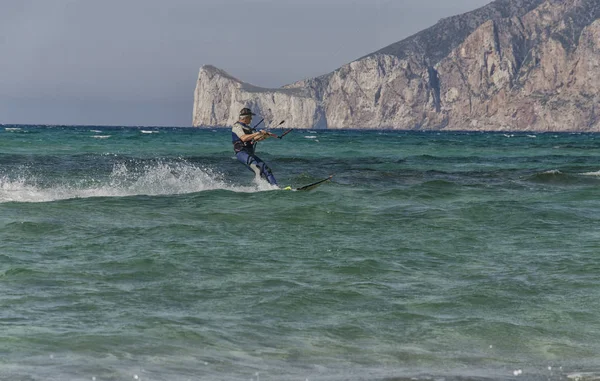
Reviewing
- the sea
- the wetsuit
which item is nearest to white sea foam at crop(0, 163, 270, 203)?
the wetsuit

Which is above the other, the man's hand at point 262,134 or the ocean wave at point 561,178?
the man's hand at point 262,134

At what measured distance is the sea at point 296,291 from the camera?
6984mm

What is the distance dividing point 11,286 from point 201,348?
2.95 meters

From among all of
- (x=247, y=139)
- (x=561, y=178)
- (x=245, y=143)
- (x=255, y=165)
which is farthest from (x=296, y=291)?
(x=561, y=178)

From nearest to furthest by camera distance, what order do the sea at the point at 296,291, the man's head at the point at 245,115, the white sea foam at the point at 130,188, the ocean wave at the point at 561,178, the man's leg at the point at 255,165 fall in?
the sea at the point at 296,291 → the white sea foam at the point at 130,188 → the man's head at the point at 245,115 → the man's leg at the point at 255,165 → the ocean wave at the point at 561,178

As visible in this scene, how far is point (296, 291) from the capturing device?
9398 millimetres

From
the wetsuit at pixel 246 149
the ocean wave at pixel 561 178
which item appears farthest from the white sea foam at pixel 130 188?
the ocean wave at pixel 561 178

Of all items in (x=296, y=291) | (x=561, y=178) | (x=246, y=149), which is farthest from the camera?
(x=561, y=178)

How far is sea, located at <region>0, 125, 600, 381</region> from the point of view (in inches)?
275

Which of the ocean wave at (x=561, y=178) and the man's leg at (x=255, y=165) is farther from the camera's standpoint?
the ocean wave at (x=561, y=178)

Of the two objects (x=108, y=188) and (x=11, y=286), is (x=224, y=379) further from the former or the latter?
(x=108, y=188)

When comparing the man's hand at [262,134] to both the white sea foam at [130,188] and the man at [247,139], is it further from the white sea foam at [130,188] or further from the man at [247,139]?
the white sea foam at [130,188]

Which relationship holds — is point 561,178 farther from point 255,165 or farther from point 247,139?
point 247,139

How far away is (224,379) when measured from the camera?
6477 mm
